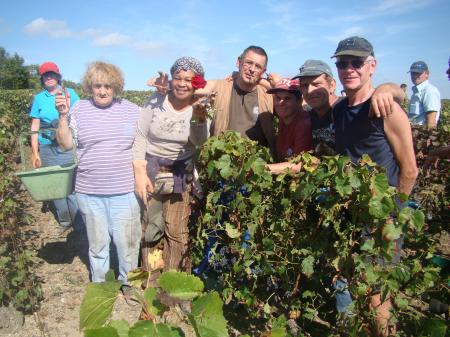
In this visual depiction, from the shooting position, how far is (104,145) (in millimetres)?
3227

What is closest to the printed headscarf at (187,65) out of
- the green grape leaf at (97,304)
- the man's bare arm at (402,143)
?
the man's bare arm at (402,143)

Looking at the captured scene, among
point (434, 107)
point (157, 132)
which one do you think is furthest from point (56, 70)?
point (434, 107)

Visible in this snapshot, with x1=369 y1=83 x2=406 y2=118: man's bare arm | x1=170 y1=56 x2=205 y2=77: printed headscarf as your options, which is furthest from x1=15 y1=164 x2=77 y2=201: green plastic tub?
x1=369 y1=83 x2=406 y2=118: man's bare arm

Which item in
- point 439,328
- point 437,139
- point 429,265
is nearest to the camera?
point 439,328

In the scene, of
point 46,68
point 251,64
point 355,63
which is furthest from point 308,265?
point 46,68

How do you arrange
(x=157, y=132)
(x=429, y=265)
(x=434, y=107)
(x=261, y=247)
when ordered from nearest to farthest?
(x=429, y=265), (x=261, y=247), (x=157, y=132), (x=434, y=107)

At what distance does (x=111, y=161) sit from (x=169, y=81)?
0.84 meters

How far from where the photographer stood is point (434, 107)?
5.84 metres

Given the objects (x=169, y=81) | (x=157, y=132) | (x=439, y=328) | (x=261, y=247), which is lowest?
(x=261, y=247)

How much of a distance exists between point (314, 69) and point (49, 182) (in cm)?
240

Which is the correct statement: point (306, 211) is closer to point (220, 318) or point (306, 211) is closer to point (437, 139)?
point (220, 318)

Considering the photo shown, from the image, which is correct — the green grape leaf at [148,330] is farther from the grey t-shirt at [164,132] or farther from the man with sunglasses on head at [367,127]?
the grey t-shirt at [164,132]

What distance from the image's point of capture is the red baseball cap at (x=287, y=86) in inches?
117

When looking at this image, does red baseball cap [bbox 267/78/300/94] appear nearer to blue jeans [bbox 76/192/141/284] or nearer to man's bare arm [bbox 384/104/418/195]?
man's bare arm [bbox 384/104/418/195]
